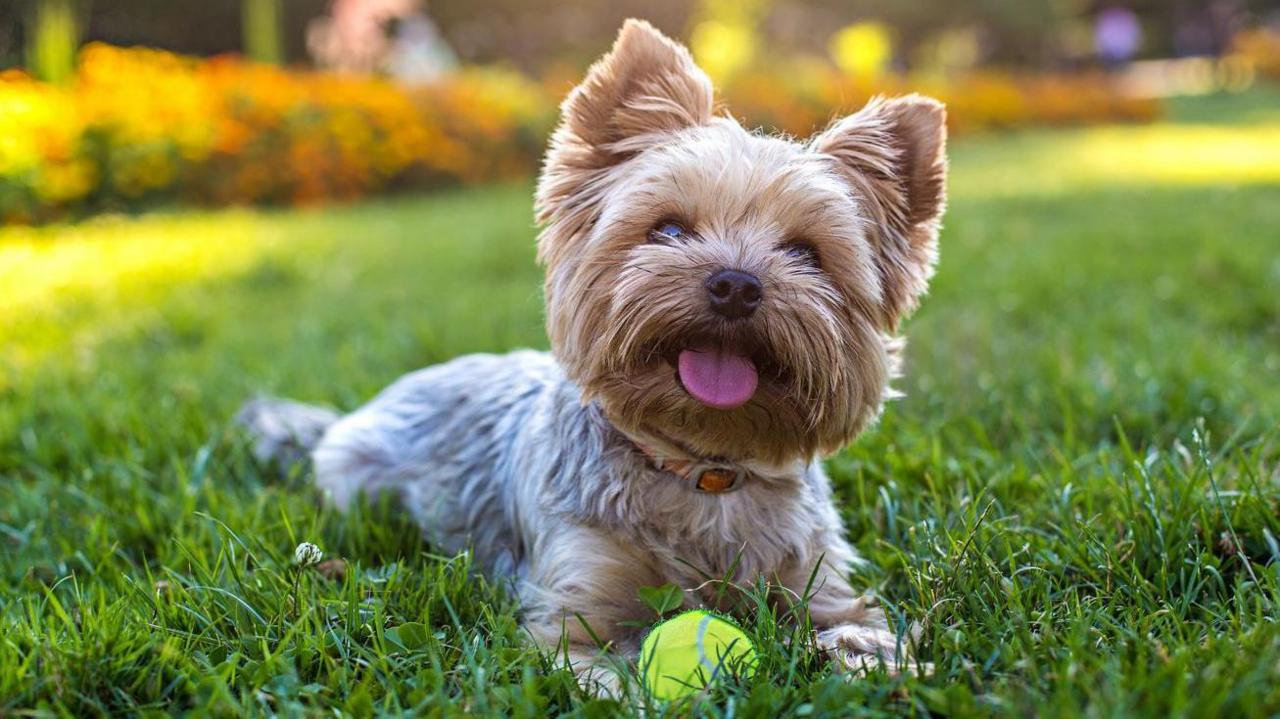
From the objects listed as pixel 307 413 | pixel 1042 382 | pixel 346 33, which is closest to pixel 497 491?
pixel 307 413

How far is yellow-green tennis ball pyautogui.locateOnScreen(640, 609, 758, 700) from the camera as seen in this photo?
7.63ft

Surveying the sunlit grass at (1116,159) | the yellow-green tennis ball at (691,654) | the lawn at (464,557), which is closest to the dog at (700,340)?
the yellow-green tennis ball at (691,654)

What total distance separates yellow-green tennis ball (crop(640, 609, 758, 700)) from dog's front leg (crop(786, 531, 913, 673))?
250 mm

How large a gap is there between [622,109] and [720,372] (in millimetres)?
926

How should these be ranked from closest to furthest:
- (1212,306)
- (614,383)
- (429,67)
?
(614,383) < (1212,306) < (429,67)

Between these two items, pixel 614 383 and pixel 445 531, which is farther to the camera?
pixel 445 531

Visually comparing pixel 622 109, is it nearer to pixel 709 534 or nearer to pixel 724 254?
pixel 724 254

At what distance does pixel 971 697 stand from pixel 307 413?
10.1 feet

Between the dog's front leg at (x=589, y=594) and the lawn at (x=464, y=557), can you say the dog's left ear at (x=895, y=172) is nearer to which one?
the lawn at (x=464, y=557)

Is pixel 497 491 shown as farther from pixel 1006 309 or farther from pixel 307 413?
pixel 1006 309

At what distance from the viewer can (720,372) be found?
9.08 ft

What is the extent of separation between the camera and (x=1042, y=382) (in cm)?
461

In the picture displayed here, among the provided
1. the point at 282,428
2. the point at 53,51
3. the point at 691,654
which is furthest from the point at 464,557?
the point at 53,51

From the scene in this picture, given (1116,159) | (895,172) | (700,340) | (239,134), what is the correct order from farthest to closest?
1. (1116,159)
2. (239,134)
3. (895,172)
4. (700,340)
